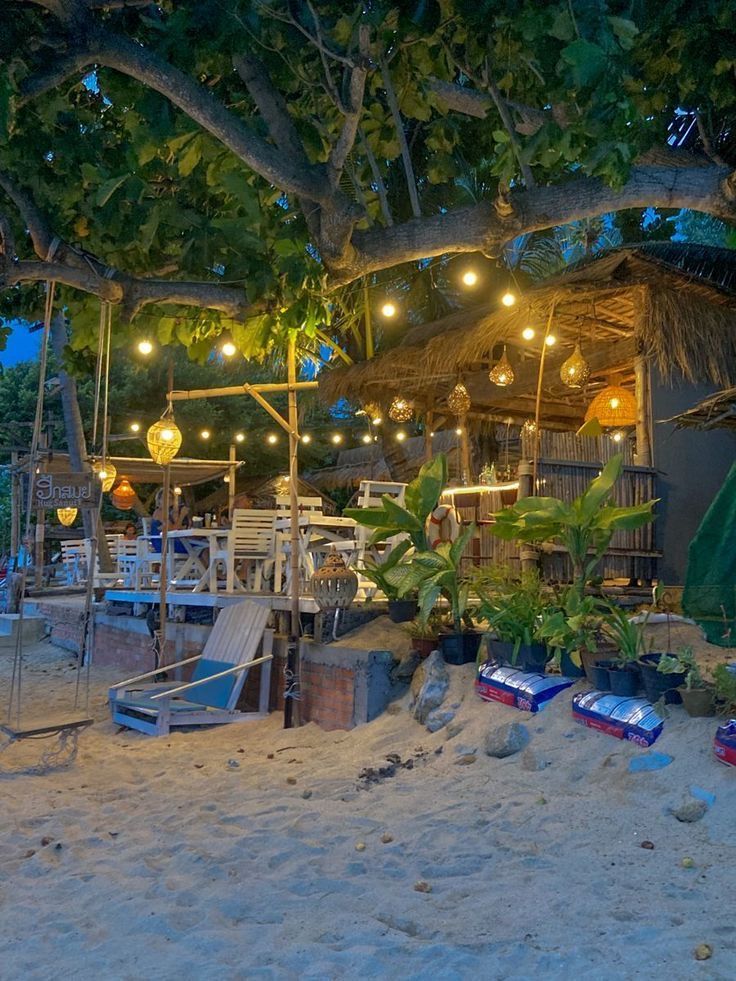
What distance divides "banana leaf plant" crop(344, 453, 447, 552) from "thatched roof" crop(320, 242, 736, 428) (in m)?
3.00

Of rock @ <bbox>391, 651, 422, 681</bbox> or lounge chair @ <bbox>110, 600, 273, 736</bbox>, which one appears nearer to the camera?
rock @ <bbox>391, 651, 422, 681</bbox>

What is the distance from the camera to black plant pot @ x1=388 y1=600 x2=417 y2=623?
7.12 meters

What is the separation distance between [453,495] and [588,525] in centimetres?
353

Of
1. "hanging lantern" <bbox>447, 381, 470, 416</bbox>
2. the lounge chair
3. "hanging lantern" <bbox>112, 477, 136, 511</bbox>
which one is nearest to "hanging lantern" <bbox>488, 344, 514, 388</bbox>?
"hanging lantern" <bbox>447, 381, 470, 416</bbox>

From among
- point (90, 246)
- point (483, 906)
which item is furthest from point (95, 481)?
point (483, 906)

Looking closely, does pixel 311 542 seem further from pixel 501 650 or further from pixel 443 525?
pixel 501 650

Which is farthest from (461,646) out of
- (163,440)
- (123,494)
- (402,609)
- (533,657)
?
(123,494)

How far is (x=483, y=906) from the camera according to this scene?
3299 mm

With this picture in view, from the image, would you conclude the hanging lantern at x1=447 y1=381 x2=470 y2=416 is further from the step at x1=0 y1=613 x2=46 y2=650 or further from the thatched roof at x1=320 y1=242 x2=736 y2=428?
the step at x1=0 y1=613 x2=46 y2=650

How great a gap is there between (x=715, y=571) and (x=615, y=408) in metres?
3.98

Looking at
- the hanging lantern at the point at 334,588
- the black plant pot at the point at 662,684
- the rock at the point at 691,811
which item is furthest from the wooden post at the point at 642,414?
the rock at the point at 691,811

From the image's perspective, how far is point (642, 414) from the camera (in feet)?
28.9

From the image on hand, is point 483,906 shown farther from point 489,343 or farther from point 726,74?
point 489,343

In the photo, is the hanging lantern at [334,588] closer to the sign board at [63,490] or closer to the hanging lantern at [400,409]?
the sign board at [63,490]
